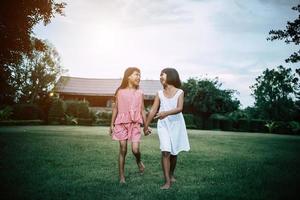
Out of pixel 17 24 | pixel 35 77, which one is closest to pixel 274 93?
pixel 35 77

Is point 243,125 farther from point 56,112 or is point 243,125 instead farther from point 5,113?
point 5,113

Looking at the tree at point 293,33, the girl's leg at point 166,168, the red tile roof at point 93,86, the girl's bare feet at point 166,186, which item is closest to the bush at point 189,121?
the red tile roof at point 93,86

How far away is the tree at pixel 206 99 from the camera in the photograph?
45562 mm

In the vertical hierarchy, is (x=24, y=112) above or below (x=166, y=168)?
above

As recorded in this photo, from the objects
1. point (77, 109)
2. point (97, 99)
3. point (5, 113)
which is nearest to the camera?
point (5, 113)

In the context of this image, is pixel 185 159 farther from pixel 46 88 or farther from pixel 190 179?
pixel 46 88

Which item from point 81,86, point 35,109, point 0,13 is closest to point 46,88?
Answer: point 81,86

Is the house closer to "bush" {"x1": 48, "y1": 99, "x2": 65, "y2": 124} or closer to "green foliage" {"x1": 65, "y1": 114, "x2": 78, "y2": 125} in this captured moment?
"bush" {"x1": 48, "y1": 99, "x2": 65, "y2": 124}

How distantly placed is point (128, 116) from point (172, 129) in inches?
40.0


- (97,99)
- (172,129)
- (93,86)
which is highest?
(93,86)

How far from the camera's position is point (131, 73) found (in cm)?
648

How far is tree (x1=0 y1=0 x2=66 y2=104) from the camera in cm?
1066

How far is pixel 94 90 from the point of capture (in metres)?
51.3

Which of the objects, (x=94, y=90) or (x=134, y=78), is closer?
(x=134, y=78)
